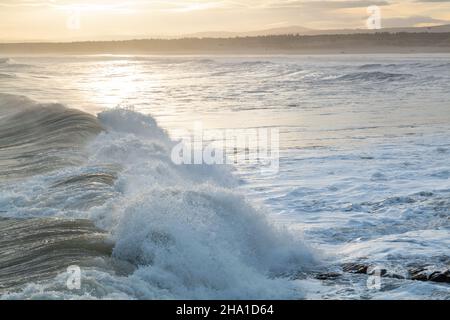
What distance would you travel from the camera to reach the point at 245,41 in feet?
322

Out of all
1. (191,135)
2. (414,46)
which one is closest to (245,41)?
(414,46)

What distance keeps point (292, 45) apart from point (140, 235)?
258 feet

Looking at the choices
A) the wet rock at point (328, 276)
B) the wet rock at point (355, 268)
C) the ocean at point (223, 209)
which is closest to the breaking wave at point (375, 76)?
the ocean at point (223, 209)

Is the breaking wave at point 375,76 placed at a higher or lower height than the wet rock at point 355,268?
higher

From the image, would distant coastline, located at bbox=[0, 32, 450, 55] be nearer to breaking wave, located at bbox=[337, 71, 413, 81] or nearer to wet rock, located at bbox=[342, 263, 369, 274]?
breaking wave, located at bbox=[337, 71, 413, 81]

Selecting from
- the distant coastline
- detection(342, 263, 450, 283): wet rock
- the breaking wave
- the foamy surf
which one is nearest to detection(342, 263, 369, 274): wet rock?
detection(342, 263, 450, 283): wet rock

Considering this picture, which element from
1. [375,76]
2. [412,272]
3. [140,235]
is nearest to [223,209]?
[140,235]

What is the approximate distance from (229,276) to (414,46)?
6766cm

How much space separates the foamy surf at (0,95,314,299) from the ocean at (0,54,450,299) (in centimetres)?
2

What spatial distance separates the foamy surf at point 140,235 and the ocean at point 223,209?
0.9 inches

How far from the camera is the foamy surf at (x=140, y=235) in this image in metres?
6.34

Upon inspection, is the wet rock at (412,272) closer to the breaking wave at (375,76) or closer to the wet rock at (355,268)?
the wet rock at (355,268)

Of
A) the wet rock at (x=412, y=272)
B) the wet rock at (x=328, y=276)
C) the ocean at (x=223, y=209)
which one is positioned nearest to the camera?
the ocean at (x=223, y=209)
